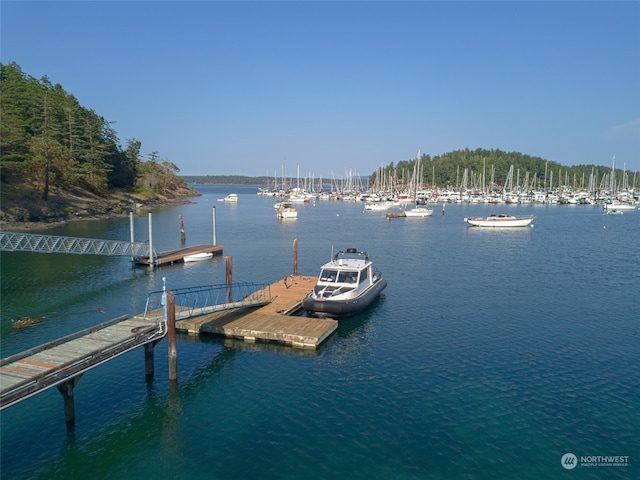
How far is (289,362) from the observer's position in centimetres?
2108

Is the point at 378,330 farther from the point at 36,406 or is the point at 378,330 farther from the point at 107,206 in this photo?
the point at 107,206

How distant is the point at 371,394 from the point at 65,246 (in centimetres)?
2958

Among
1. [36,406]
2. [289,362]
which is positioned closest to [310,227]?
[289,362]

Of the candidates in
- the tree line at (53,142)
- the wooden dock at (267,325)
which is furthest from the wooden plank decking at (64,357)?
the tree line at (53,142)

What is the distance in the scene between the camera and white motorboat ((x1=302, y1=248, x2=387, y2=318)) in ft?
87.6

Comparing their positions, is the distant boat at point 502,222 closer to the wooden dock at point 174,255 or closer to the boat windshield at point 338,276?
the wooden dock at point 174,255

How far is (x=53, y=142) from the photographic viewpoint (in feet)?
243

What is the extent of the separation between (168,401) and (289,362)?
18.3 feet

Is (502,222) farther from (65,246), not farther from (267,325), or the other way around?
(65,246)

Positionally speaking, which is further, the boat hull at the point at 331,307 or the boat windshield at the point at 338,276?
the boat windshield at the point at 338,276
